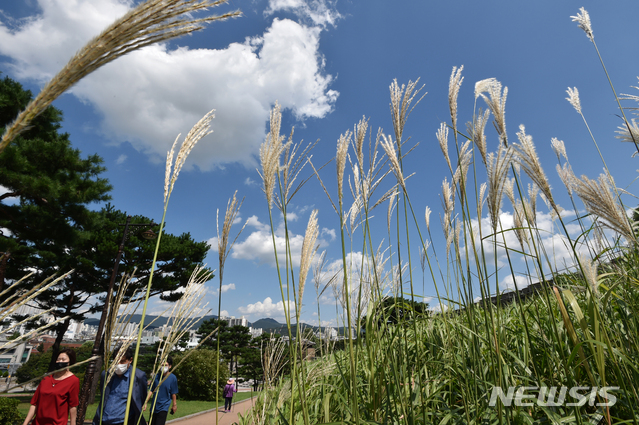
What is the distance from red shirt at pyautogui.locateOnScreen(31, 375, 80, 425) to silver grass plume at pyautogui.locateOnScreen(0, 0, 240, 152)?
140 inches

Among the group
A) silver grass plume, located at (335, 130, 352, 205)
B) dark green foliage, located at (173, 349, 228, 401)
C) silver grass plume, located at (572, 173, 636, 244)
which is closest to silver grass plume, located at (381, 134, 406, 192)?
silver grass plume, located at (335, 130, 352, 205)

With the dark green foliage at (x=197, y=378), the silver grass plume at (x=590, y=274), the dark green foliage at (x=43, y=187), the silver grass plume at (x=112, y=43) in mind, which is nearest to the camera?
the silver grass plume at (x=112, y=43)

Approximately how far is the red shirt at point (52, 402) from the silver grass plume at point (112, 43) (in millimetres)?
3565

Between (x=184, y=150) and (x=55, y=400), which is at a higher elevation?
(x=184, y=150)

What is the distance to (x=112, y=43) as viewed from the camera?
643 millimetres

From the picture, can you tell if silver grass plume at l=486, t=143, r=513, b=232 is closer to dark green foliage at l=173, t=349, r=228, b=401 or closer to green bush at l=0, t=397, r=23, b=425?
green bush at l=0, t=397, r=23, b=425

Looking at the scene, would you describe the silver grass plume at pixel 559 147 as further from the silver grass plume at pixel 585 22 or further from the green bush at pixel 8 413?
the green bush at pixel 8 413

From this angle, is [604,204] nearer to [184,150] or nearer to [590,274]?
[590,274]

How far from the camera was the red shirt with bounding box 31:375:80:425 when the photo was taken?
3.08 metres

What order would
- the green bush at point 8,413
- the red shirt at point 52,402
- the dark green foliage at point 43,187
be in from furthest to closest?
the dark green foliage at point 43,187
the green bush at point 8,413
the red shirt at point 52,402

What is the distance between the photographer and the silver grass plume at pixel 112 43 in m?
0.62

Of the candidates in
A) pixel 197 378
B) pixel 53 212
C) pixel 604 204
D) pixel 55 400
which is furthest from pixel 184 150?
pixel 197 378

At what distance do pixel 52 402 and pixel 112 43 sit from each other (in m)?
3.99

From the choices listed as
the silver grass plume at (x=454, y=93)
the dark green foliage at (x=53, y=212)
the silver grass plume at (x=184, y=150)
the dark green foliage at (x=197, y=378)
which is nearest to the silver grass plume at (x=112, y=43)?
the silver grass plume at (x=184, y=150)
